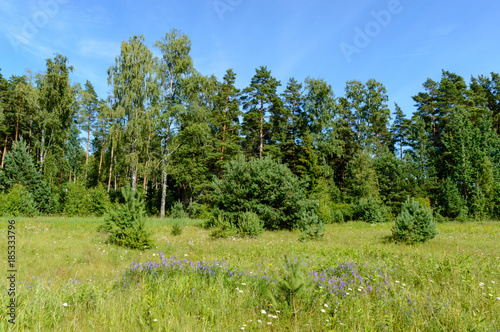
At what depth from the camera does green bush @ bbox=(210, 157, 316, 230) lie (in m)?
16.3

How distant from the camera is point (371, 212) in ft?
79.9

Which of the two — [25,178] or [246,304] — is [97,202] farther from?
[246,304]

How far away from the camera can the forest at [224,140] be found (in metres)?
24.6

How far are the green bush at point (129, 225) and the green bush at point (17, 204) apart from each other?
613 inches

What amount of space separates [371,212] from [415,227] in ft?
46.6

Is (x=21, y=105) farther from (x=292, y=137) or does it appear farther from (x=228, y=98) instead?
(x=292, y=137)

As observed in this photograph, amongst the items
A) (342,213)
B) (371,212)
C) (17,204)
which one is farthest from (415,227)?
(17,204)

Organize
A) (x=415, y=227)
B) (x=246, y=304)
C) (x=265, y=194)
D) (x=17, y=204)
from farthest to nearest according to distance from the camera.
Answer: (x=17, y=204)
(x=265, y=194)
(x=415, y=227)
(x=246, y=304)

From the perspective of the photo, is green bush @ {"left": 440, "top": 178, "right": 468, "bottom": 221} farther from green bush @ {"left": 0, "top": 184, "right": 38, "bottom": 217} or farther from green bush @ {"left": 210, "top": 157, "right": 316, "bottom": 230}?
green bush @ {"left": 0, "top": 184, "right": 38, "bottom": 217}

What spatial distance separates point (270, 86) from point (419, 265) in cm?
3157

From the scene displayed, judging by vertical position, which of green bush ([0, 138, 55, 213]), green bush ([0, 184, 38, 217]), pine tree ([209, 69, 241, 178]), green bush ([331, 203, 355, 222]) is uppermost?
pine tree ([209, 69, 241, 178])

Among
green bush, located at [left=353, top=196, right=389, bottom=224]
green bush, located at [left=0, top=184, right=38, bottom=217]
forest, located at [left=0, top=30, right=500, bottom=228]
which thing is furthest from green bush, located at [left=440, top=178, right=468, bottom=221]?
green bush, located at [left=0, top=184, right=38, bottom=217]

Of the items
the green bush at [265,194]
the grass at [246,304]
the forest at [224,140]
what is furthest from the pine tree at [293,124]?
the grass at [246,304]

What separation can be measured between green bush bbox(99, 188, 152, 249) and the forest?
783 centimetres
